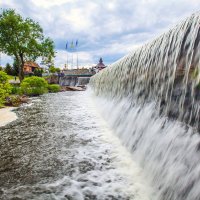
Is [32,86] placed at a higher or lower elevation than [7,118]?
higher

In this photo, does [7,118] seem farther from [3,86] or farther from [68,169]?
[3,86]

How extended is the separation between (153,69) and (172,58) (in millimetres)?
808

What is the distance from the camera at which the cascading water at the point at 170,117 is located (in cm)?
216

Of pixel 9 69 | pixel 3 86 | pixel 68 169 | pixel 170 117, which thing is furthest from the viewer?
pixel 9 69

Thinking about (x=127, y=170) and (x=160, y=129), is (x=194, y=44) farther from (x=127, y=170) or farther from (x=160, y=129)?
(x=127, y=170)

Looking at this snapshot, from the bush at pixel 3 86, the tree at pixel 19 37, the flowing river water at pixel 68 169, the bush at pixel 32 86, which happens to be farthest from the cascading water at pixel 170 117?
the tree at pixel 19 37

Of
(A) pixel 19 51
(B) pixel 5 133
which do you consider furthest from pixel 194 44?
(A) pixel 19 51

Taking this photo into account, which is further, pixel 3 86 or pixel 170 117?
pixel 3 86

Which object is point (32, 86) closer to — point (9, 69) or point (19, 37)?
point (19, 37)

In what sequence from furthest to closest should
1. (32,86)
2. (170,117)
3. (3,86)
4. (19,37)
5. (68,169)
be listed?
1. (19,37)
2. (32,86)
3. (3,86)
4. (170,117)
5. (68,169)

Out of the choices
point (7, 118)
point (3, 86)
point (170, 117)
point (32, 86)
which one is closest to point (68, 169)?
point (170, 117)

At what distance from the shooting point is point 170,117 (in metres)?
3.18

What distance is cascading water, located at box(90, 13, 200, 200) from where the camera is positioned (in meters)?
2.16

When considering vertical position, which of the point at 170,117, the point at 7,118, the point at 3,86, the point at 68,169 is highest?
the point at 170,117
